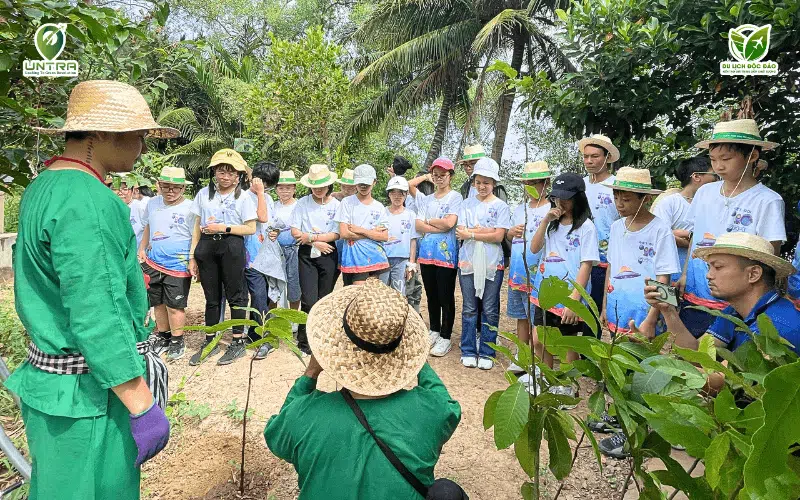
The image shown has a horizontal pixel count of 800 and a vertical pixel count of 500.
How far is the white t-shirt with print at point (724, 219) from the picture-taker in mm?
2859

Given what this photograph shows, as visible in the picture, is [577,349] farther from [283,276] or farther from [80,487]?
[283,276]

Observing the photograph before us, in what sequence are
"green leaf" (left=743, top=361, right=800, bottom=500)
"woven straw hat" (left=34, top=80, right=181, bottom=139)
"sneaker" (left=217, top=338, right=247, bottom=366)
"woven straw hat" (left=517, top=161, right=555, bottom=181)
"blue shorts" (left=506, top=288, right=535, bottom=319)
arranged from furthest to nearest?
1. "sneaker" (left=217, top=338, right=247, bottom=366)
2. "blue shorts" (left=506, top=288, right=535, bottom=319)
3. "woven straw hat" (left=517, top=161, right=555, bottom=181)
4. "woven straw hat" (left=34, top=80, right=181, bottom=139)
5. "green leaf" (left=743, top=361, right=800, bottom=500)

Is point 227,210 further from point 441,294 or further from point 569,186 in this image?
point 569,186

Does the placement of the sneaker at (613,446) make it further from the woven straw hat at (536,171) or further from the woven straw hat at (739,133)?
the woven straw hat at (536,171)

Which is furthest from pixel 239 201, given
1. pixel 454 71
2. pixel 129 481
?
pixel 454 71

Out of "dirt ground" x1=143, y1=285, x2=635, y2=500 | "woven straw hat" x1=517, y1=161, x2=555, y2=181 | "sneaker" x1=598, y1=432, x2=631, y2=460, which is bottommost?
"dirt ground" x1=143, y1=285, x2=635, y2=500

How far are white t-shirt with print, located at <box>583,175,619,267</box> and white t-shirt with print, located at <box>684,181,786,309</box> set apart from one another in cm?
63

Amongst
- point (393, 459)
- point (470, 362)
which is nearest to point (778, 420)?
point (393, 459)

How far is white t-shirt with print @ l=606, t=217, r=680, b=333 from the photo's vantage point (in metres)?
3.12

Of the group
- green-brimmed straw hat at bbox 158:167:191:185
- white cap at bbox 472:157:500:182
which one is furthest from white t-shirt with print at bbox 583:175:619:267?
green-brimmed straw hat at bbox 158:167:191:185

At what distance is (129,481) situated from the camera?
1.70m

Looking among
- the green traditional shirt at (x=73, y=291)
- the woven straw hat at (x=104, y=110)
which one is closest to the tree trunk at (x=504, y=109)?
the woven straw hat at (x=104, y=110)

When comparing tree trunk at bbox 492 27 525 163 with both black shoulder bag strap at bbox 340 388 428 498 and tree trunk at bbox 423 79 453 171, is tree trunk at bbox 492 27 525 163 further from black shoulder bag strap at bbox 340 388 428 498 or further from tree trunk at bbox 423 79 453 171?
black shoulder bag strap at bbox 340 388 428 498

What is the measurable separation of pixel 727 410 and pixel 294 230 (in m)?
4.31
